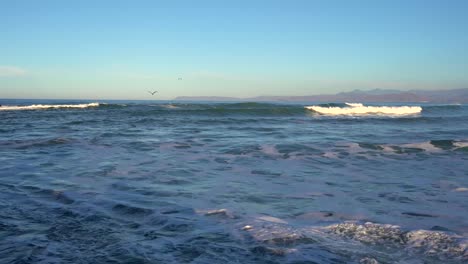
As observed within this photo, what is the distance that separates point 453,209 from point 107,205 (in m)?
4.74

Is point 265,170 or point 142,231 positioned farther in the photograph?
point 265,170

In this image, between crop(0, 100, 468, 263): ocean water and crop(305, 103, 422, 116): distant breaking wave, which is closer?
crop(0, 100, 468, 263): ocean water

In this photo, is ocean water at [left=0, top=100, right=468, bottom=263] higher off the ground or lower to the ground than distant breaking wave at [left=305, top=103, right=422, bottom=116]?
lower

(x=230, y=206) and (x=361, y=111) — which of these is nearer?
(x=230, y=206)

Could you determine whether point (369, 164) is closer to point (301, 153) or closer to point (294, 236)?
point (301, 153)

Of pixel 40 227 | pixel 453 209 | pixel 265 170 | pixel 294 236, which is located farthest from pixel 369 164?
pixel 40 227

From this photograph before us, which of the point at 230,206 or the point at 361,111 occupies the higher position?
the point at 361,111

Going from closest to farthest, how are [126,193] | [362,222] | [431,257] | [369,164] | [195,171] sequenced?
1. [431,257]
2. [362,222]
3. [126,193]
4. [195,171]
5. [369,164]

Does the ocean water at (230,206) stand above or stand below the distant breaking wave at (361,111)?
below

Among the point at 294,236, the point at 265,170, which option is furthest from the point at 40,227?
the point at 265,170

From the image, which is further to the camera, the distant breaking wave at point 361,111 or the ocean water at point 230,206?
the distant breaking wave at point 361,111

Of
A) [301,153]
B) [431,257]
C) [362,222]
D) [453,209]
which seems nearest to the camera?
[431,257]

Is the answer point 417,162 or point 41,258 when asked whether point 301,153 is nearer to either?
point 417,162

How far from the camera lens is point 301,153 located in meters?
10.6
